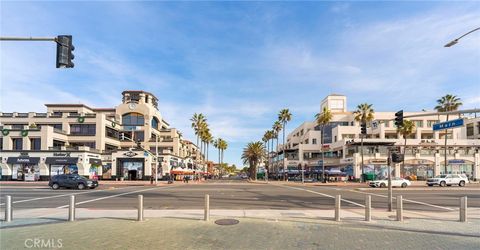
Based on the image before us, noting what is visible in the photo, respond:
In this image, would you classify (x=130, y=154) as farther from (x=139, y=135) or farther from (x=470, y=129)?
(x=470, y=129)

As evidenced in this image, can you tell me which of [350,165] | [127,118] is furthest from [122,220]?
[127,118]

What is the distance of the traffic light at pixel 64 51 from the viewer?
12.6m

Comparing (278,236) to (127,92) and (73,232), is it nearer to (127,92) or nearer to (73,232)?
(73,232)

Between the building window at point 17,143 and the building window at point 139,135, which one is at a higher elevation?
the building window at point 139,135

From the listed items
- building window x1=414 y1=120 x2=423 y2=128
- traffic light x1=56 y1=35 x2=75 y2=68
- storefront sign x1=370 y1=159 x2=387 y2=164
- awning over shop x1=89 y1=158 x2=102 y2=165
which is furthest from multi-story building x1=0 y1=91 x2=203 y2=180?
building window x1=414 y1=120 x2=423 y2=128

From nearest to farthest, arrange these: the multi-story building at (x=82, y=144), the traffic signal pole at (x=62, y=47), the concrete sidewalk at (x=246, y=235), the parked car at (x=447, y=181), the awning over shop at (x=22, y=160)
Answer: the concrete sidewalk at (x=246, y=235) < the traffic signal pole at (x=62, y=47) < the parked car at (x=447, y=181) < the awning over shop at (x=22, y=160) < the multi-story building at (x=82, y=144)

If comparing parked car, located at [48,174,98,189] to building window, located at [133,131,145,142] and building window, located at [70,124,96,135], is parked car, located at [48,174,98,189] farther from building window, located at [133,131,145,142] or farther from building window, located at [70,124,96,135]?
building window, located at [133,131,145,142]

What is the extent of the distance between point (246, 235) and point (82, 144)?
6317 cm

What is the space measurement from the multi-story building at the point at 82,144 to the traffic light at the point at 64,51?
1393 inches

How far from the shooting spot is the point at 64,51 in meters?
12.7

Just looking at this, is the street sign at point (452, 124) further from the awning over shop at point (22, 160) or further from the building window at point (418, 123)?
the building window at point (418, 123)

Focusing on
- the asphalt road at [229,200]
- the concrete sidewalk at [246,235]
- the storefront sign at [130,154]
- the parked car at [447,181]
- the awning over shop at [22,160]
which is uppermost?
the storefront sign at [130,154]

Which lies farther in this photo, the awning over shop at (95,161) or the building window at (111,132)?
the building window at (111,132)

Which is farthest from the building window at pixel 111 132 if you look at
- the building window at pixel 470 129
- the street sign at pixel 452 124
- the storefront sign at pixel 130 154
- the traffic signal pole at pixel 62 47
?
the building window at pixel 470 129
